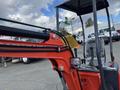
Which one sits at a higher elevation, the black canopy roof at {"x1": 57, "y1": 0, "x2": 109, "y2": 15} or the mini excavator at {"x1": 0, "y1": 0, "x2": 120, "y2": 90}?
the black canopy roof at {"x1": 57, "y1": 0, "x2": 109, "y2": 15}

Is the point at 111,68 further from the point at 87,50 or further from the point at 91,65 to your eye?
the point at 87,50

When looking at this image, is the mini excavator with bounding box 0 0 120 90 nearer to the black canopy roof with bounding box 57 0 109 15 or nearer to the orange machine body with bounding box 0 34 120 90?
the orange machine body with bounding box 0 34 120 90

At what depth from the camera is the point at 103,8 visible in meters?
5.93

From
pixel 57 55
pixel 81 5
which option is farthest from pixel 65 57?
pixel 81 5

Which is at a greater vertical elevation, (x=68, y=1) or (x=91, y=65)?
(x=68, y=1)

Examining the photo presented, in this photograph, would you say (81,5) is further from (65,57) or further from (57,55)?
(57,55)

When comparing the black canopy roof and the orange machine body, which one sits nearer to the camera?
the orange machine body

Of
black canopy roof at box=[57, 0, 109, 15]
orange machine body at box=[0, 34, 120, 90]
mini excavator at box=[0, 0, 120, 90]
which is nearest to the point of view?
orange machine body at box=[0, 34, 120, 90]

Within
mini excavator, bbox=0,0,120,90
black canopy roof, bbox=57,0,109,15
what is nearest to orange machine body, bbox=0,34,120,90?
mini excavator, bbox=0,0,120,90

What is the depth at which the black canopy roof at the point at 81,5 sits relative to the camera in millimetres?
5387

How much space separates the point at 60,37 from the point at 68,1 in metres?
1.10

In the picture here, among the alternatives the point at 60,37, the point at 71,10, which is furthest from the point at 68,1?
the point at 60,37

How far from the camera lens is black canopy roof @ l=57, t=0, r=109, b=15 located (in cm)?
539

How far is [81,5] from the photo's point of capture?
5723 millimetres
